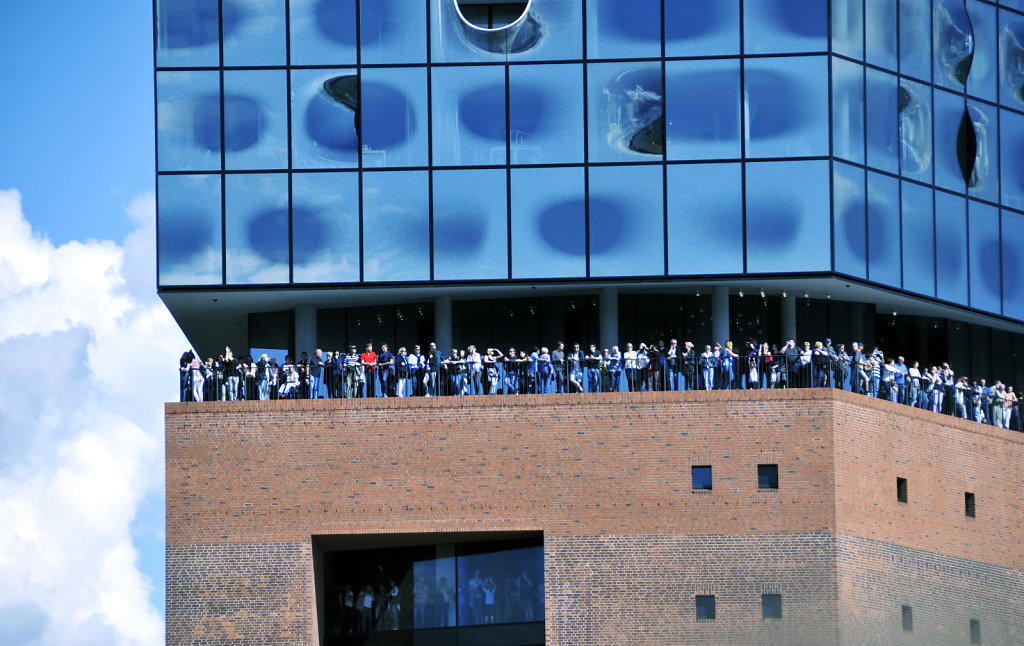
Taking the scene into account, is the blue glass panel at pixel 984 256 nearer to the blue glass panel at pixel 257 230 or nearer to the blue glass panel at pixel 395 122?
the blue glass panel at pixel 395 122

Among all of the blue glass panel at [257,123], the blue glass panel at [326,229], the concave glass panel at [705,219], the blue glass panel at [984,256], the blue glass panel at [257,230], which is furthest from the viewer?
the blue glass panel at [984,256]

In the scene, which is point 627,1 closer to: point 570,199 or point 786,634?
point 570,199

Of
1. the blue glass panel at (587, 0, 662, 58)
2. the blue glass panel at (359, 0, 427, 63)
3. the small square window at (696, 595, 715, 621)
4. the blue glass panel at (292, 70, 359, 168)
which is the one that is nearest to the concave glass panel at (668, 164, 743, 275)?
the blue glass panel at (587, 0, 662, 58)

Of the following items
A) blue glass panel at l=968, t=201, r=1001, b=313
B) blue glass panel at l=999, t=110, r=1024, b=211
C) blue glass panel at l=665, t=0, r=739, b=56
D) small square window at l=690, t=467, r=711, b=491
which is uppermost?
blue glass panel at l=665, t=0, r=739, b=56

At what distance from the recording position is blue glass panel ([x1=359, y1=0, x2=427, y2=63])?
72.7m

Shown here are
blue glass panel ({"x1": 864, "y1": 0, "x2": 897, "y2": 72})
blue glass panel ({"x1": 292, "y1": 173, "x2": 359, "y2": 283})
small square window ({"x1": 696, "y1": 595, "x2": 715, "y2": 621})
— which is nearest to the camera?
small square window ({"x1": 696, "y1": 595, "x2": 715, "y2": 621})

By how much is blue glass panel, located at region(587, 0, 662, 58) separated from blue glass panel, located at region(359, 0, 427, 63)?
4835 millimetres

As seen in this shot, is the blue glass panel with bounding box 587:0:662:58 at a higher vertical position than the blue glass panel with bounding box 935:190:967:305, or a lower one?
higher

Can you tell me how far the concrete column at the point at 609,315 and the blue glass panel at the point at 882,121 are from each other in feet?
27.3

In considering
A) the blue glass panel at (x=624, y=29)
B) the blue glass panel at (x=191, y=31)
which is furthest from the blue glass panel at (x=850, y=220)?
the blue glass panel at (x=191, y=31)

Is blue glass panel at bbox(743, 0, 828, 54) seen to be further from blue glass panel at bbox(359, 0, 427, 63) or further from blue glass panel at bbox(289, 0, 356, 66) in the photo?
blue glass panel at bbox(289, 0, 356, 66)

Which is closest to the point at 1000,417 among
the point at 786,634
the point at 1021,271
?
the point at 1021,271

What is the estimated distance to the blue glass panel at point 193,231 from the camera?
2849 inches

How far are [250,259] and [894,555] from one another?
1999cm
